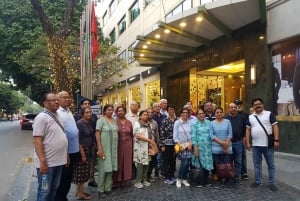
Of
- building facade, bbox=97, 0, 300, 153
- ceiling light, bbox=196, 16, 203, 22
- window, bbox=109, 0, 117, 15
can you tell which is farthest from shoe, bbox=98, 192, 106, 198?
window, bbox=109, 0, 117, 15

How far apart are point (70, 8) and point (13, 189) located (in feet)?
18.4

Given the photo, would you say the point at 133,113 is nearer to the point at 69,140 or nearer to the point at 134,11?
the point at 69,140

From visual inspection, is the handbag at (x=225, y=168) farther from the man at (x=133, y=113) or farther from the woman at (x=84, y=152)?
the woman at (x=84, y=152)

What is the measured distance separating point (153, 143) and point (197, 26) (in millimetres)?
7005

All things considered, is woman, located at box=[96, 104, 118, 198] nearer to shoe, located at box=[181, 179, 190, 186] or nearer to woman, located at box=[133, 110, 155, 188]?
woman, located at box=[133, 110, 155, 188]

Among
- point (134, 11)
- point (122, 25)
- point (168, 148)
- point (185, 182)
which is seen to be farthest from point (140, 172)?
point (122, 25)

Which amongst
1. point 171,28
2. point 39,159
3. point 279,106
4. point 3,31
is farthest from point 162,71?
point 39,159

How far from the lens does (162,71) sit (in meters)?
22.0

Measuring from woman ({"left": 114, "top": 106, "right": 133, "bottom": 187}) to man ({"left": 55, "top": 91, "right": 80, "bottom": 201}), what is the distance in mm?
1270

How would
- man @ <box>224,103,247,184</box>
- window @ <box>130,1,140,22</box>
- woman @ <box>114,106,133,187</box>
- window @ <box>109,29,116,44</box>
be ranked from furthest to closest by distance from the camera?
window @ <box>109,29,116,44</box> < window @ <box>130,1,140,22</box> < man @ <box>224,103,247,184</box> < woman @ <box>114,106,133,187</box>

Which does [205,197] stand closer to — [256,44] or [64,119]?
[64,119]

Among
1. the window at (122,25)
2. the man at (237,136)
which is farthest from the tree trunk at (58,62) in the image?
the window at (122,25)

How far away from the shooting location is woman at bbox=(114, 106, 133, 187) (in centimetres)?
745

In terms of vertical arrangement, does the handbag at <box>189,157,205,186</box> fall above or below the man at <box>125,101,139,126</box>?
below
